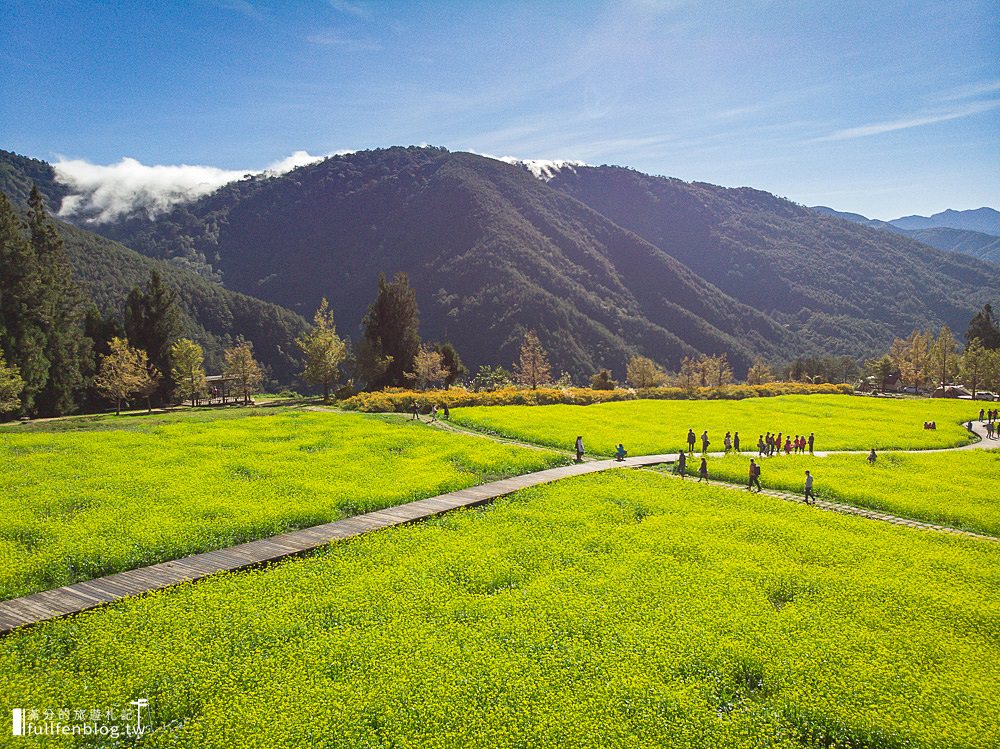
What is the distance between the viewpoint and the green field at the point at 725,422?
3888cm

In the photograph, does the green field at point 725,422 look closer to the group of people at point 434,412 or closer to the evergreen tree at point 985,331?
the group of people at point 434,412

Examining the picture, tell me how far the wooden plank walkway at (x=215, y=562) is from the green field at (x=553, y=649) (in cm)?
78

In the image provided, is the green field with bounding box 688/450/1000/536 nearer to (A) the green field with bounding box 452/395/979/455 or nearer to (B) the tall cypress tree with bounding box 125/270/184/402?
(A) the green field with bounding box 452/395/979/455

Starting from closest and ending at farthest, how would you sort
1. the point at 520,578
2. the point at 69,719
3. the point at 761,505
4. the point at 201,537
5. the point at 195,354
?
the point at 69,719 < the point at 520,578 < the point at 201,537 < the point at 761,505 < the point at 195,354

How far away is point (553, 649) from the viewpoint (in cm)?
1240

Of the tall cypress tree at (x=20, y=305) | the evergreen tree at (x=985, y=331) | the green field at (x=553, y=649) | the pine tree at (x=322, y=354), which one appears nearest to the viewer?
the green field at (x=553, y=649)

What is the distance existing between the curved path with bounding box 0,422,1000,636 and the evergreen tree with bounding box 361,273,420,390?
41.0 metres

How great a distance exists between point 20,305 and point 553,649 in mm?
61904

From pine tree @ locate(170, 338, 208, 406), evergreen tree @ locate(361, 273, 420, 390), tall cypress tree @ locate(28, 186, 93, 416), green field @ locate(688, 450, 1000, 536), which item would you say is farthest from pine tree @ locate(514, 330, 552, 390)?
green field @ locate(688, 450, 1000, 536)

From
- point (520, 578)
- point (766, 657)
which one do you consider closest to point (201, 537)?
point (520, 578)

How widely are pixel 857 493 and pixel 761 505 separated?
5.09m

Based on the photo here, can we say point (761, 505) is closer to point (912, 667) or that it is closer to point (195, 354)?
point (912, 667)

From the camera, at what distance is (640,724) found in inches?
400

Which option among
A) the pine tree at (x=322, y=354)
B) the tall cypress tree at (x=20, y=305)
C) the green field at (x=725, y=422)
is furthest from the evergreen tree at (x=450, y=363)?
the tall cypress tree at (x=20, y=305)
